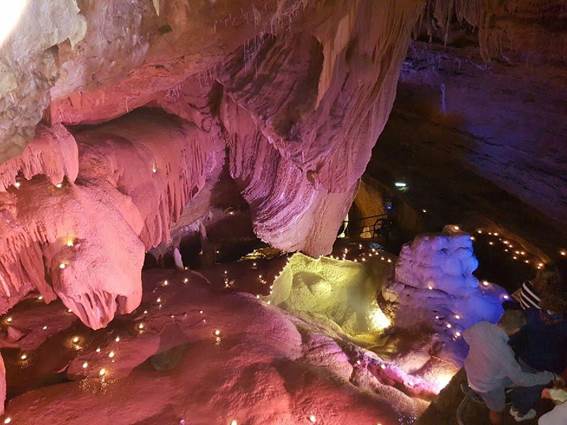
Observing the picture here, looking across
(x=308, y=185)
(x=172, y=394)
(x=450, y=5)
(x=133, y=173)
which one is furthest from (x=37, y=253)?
(x=450, y=5)

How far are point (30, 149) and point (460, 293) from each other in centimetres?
695

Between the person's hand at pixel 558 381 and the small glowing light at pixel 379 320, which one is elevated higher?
the person's hand at pixel 558 381

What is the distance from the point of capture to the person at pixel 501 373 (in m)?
3.05

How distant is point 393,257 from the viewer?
9.70 m

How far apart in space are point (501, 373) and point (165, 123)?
4989 mm

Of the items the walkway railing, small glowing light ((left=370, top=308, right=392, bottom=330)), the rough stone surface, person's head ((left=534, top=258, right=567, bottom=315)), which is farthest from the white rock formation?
person's head ((left=534, top=258, right=567, bottom=315))

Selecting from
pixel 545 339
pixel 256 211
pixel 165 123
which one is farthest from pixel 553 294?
pixel 165 123

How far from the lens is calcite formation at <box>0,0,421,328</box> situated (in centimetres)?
307

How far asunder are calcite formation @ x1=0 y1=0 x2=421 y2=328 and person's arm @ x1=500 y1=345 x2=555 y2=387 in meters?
3.21

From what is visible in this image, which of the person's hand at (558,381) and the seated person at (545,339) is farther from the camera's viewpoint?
the seated person at (545,339)

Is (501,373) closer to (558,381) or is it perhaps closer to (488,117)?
(558,381)

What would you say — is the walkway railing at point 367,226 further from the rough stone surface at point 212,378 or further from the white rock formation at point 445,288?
the rough stone surface at point 212,378

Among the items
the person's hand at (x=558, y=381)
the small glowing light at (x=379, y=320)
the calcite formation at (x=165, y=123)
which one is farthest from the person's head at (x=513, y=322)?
the small glowing light at (x=379, y=320)

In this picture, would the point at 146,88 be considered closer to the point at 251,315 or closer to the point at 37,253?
the point at 37,253
